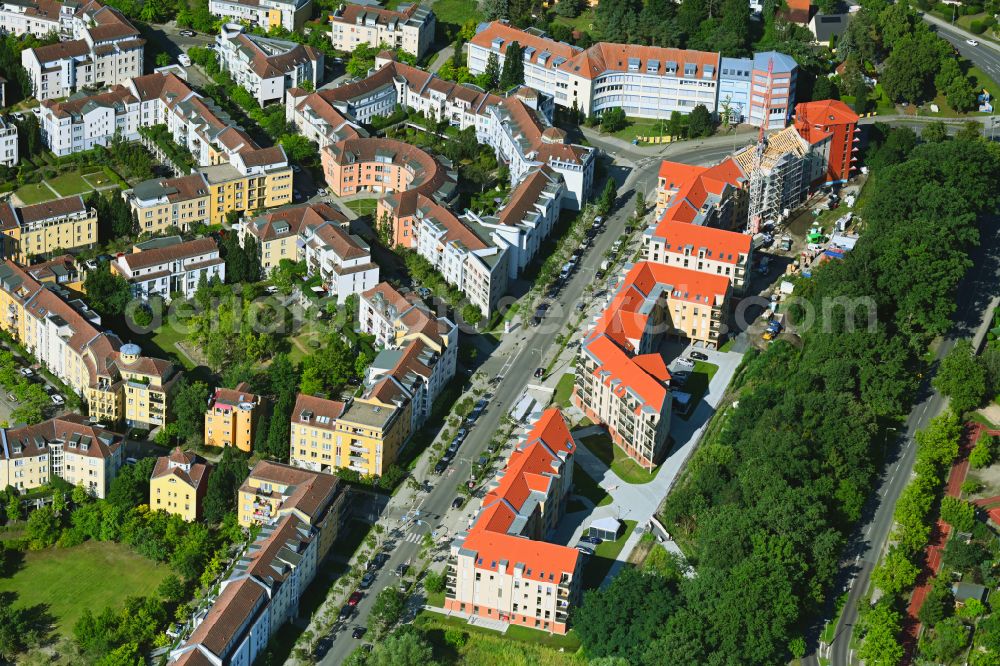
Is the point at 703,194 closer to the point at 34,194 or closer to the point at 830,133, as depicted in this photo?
the point at 830,133

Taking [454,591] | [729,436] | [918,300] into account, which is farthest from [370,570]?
[918,300]

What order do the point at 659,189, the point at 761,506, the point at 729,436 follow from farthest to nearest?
the point at 659,189 < the point at 729,436 < the point at 761,506

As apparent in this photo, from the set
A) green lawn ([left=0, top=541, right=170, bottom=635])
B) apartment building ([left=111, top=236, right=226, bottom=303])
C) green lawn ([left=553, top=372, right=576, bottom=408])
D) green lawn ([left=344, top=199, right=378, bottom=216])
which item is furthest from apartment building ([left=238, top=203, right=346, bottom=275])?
green lawn ([left=0, top=541, right=170, bottom=635])

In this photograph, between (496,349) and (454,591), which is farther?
(496,349)

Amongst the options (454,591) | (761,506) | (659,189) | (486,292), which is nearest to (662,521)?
(761,506)

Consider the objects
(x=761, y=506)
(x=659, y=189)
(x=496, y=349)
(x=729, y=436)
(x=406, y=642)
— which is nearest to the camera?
(x=406, y=642)

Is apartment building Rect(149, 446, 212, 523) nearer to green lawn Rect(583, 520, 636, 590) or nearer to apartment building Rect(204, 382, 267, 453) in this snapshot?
apartment building Rect(204, 382, 267, 453)

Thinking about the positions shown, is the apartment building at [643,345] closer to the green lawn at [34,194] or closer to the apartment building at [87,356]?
the apartment building at [87,356]

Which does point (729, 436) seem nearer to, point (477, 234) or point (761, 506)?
point (761, 506)

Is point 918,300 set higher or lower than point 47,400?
higher
